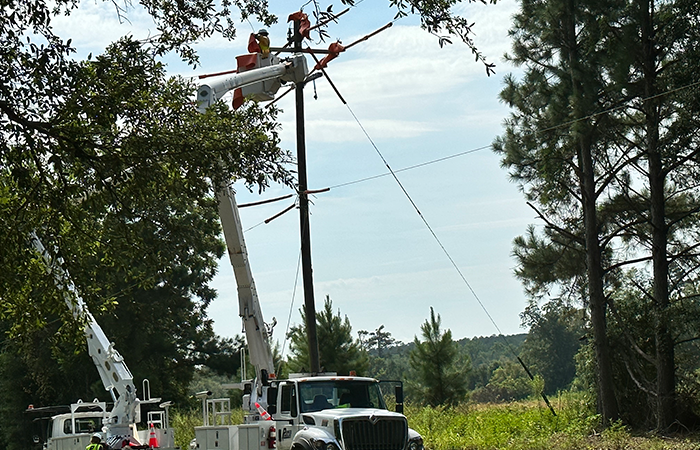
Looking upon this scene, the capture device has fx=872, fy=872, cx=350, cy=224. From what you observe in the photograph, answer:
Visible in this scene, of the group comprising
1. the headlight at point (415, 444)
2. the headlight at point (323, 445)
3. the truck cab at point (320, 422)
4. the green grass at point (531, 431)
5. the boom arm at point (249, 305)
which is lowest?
the green grass at point (531, 431)

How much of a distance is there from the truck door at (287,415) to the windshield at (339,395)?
0.17 metres

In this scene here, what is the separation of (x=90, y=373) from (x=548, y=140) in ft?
85.2

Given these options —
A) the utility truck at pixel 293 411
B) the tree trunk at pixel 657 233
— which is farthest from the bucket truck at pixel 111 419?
the tree trunk at pixel 657 233

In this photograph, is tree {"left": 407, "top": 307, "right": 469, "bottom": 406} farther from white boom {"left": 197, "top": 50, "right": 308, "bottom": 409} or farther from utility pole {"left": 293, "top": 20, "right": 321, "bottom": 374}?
white boom {"left": 197, "top": 50, "right": 308, "bottom": 409}

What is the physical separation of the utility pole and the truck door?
6551 millimetres

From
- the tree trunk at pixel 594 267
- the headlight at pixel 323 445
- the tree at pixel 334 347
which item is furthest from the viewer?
the tree at pixel 334 347

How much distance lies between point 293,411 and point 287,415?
0.17m

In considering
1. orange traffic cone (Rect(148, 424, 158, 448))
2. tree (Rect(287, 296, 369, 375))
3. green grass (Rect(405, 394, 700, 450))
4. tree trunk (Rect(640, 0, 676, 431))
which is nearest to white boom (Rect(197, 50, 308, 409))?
orange traffic cone (Rect(148, 424, 158, 448))

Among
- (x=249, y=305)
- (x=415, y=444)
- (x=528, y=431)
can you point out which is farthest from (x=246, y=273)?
Answer: (x=528, y=431)

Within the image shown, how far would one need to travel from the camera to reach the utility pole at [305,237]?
22.0 metres

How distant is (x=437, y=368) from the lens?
36.8m

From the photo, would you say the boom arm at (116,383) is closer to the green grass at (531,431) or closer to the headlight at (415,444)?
the headlight at (415,444)

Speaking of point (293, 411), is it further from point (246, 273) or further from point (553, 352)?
point (553, 352)

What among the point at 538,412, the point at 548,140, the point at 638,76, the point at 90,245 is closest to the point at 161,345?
the point at 538,412
